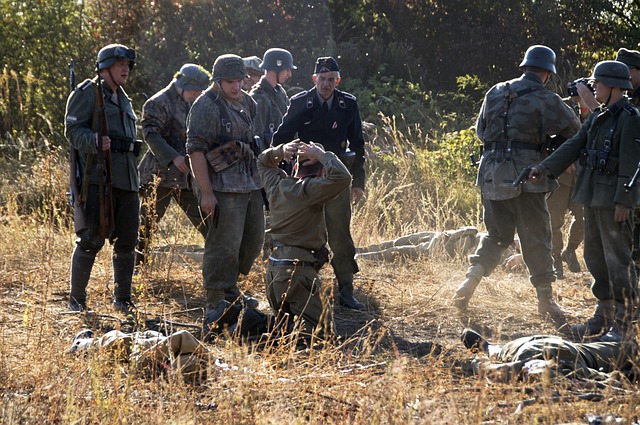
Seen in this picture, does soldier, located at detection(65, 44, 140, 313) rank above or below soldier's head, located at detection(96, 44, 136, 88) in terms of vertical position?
below

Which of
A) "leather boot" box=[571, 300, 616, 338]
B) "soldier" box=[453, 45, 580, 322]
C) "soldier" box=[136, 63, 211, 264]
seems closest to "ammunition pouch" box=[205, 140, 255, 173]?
"soldier" box=[136, 63, 211, 264]

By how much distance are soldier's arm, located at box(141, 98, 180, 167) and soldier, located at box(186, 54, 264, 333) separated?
960mm

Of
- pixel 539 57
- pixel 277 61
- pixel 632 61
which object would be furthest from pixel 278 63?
pixel 632 61

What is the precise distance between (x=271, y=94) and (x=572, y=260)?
3.29 metres

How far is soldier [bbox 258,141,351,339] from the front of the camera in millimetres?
5914

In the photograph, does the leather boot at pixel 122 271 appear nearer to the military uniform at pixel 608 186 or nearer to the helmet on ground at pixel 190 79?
the helmet on ground at pixel 190 79

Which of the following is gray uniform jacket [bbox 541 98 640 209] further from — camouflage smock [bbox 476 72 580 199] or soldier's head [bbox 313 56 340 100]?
soldier's head [bbox 313 56 340 100]

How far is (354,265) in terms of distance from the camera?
739 centimetres

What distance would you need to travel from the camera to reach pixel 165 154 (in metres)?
7.37

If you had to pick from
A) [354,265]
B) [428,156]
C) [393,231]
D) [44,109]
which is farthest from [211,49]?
[354,265]

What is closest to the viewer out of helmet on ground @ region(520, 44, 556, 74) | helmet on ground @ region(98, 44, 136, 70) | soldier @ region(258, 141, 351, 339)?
soldier @ region(258, 141, 351, 339)

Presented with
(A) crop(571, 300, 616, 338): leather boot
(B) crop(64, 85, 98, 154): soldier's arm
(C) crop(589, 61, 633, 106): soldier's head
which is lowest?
(A) crop(571, 300, 616, 338): leather boot

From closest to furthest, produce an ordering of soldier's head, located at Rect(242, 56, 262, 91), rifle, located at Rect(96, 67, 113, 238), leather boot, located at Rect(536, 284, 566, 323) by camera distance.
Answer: rifle, located at Rect(96, 67, 113, 238) → leather boot, located at Rect(536, 284, 566, 323) → soldier's head, located at Rect(242, 56, 262, 91)

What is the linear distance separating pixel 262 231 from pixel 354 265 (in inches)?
35.6
